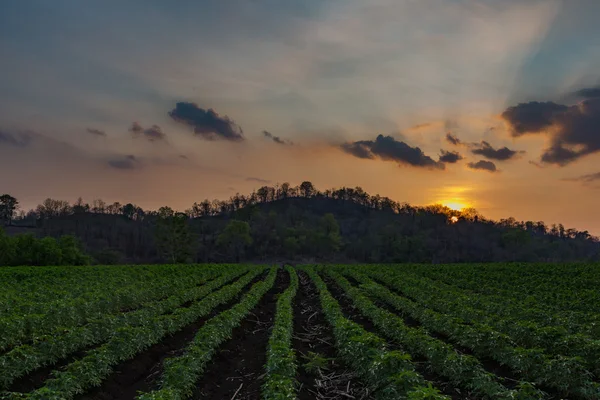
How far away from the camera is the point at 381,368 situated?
10922 millimetres

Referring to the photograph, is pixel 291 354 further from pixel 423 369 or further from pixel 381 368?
pixel 423 369

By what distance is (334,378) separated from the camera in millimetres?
13047

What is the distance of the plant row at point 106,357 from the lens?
9.83 m

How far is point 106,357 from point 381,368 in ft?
26.5

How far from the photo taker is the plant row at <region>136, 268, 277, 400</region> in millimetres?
10172

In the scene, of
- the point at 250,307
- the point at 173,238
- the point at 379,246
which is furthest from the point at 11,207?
the point at 250,307

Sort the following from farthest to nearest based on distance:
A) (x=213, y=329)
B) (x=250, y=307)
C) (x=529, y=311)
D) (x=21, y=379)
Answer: (x=250, y=307) < (x=529, y=311) < (x=213, y=329) < (x=21, y=379)

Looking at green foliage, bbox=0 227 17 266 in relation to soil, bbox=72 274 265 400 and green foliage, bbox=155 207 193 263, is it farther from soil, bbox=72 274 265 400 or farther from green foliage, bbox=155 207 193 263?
soil, bbox=72 274 265 400

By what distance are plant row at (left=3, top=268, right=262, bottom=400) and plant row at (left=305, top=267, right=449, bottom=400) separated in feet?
23.8

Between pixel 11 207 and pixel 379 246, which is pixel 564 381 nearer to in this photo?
pixel 379 246

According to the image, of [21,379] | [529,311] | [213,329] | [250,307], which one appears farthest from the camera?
[250,307]

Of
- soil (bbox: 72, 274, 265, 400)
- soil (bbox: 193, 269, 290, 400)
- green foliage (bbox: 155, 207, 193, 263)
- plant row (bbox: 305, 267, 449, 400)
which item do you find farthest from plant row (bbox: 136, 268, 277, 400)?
green foliage (bbox: 155, 207, 193, 263)

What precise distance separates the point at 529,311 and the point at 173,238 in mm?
90317

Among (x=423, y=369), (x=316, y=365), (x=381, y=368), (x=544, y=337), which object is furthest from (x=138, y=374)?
(x=544, y=337)
